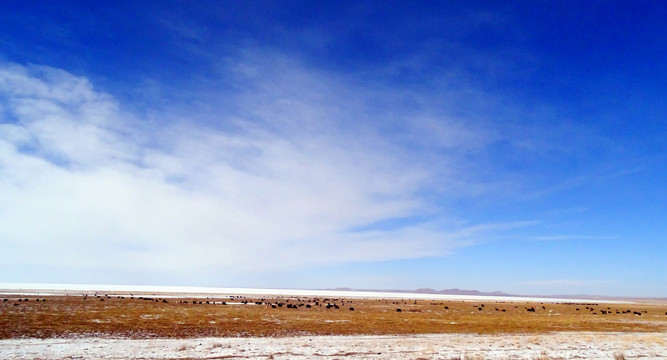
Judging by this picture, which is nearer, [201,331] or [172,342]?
[172,342]

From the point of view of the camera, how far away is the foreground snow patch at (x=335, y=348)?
17.9 metres

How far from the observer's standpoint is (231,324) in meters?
30.6

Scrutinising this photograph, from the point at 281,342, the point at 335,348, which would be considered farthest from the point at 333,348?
the point at 281,342

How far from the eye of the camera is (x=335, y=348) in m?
20.2

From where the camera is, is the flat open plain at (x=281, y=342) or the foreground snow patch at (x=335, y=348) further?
the flat open plain at (x=281, y=342)

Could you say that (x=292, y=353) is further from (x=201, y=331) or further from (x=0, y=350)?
(x=0, y=350)

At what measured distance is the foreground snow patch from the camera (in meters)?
17.9

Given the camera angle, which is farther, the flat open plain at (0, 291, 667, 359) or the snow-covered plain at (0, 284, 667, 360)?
the flat open plain at (0, 291, 667, 359)

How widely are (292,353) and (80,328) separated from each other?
15.8 metres

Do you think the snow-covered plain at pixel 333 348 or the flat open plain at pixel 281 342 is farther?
the flat open plain at pixel 281 342

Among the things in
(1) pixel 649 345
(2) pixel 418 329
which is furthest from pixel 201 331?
(1) pixel 649 345

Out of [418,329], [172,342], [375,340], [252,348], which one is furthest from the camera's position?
[418,329]

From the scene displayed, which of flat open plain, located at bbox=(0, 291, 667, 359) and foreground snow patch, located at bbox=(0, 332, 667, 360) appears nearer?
foreground snow patch, located at bbox=(0, 332, 667, 360)

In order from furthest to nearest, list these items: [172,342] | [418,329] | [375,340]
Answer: [418,329] < [375,340] < [172,342]
